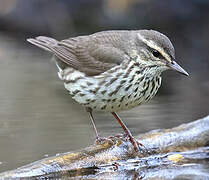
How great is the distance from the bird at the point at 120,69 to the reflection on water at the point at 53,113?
3.67ft

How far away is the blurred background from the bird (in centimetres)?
112

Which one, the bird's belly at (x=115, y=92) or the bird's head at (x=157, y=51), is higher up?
the bird's head at (x=157, y=51)

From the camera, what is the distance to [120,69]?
7074 millimetres

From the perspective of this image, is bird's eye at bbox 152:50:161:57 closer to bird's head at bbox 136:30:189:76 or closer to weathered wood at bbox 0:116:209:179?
bird's head at bbox 136:30:189:76

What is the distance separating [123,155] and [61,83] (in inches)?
212

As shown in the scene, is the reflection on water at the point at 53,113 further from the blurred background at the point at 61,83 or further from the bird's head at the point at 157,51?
the bird's head at the point at 157,51

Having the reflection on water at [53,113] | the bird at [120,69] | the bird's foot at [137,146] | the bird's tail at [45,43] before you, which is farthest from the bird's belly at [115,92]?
the reflection on water at [53,113]

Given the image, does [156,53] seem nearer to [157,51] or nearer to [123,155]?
[157,51]

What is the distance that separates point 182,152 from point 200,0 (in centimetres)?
846

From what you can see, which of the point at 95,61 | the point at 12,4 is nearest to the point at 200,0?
the point at 12,4

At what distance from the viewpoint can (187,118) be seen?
9875 mm

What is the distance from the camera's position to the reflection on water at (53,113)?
326 inches

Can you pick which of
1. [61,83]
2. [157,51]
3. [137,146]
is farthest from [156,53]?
[61,83]

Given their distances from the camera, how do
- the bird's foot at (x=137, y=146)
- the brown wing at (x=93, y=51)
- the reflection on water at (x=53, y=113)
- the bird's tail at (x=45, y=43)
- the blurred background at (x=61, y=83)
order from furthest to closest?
the blurred background at (x=61, y=83) < the reflection on water at (x=53, y=113) < the bird's tail at (x=45, y=43) < the brown wing at (x=93, y=51) < the bird's foot at (x=137, y=146)
